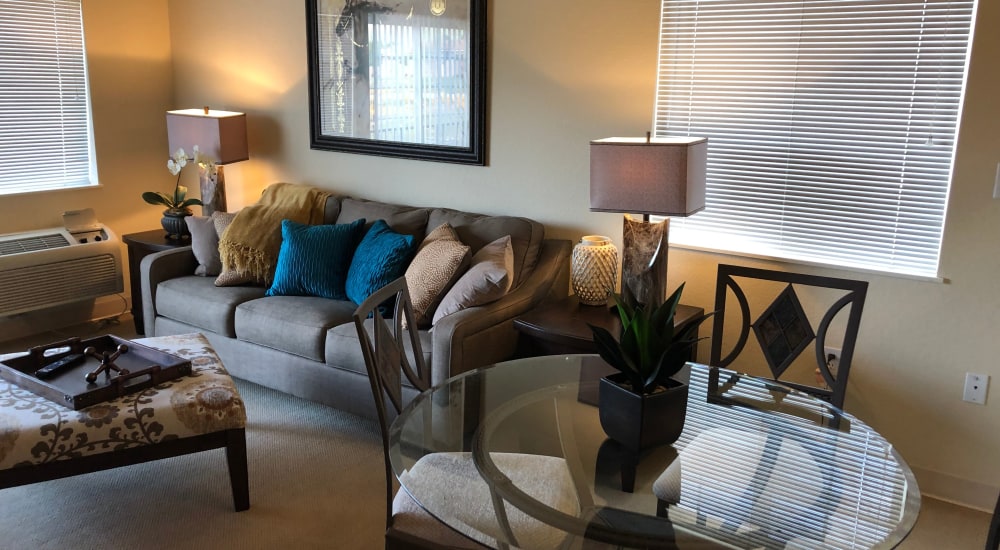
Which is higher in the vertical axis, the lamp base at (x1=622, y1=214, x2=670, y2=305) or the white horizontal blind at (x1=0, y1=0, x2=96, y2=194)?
the white horizontal blind at (x1=0, y1=0, x2=96, y2=194)

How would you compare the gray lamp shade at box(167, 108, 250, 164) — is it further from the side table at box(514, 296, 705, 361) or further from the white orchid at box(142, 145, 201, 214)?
the side table at box(514, 296, 705, 361)

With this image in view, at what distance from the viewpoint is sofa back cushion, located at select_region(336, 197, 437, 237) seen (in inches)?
151

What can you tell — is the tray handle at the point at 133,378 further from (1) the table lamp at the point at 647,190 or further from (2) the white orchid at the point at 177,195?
(2) the white orchid at the point at 177,195

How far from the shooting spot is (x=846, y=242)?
120 inches

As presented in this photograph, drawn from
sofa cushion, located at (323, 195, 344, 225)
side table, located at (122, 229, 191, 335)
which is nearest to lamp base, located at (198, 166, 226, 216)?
side table, located at (122, 229, 191, 335)

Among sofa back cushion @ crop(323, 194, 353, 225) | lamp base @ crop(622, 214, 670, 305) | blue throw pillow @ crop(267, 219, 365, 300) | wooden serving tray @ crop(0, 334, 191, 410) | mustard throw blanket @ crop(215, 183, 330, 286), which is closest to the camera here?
wooden serving tray @ crop(0, 334, 191, 410)

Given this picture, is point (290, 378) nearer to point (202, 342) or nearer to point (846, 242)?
point (202, 342)

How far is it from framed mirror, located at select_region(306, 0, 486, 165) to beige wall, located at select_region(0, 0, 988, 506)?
9 centimetres

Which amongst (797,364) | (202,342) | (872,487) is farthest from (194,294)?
(872,487)

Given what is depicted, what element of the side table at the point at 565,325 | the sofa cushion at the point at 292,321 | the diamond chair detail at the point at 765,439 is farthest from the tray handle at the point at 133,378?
the diamond chair detail at the point at 765,439

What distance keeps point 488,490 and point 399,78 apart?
9.29 feet

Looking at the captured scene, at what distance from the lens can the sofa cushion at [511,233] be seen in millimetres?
3486

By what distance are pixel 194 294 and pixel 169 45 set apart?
6.84ft

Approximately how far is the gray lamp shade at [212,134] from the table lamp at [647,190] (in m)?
2.41
